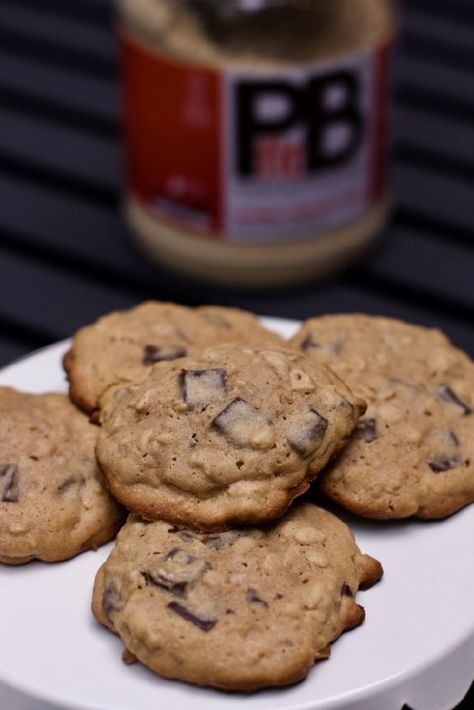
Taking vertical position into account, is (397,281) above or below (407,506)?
below

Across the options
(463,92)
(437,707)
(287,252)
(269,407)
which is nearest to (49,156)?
(287,252)

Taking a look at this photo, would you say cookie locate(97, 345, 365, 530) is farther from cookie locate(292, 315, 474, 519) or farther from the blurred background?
the blurred background

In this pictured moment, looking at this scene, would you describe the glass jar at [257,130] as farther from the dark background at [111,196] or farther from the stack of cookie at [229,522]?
the stack of cookie at [229,522]

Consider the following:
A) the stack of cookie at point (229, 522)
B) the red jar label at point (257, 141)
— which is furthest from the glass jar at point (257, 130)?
the stack of cookie at point (229, 522)

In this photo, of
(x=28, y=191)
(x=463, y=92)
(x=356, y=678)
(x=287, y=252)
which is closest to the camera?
(x=356, y=678)

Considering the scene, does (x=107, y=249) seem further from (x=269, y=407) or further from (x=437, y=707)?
(x=437, y=707)

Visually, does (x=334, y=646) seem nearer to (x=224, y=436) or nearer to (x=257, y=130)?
(x=224, y=436)
